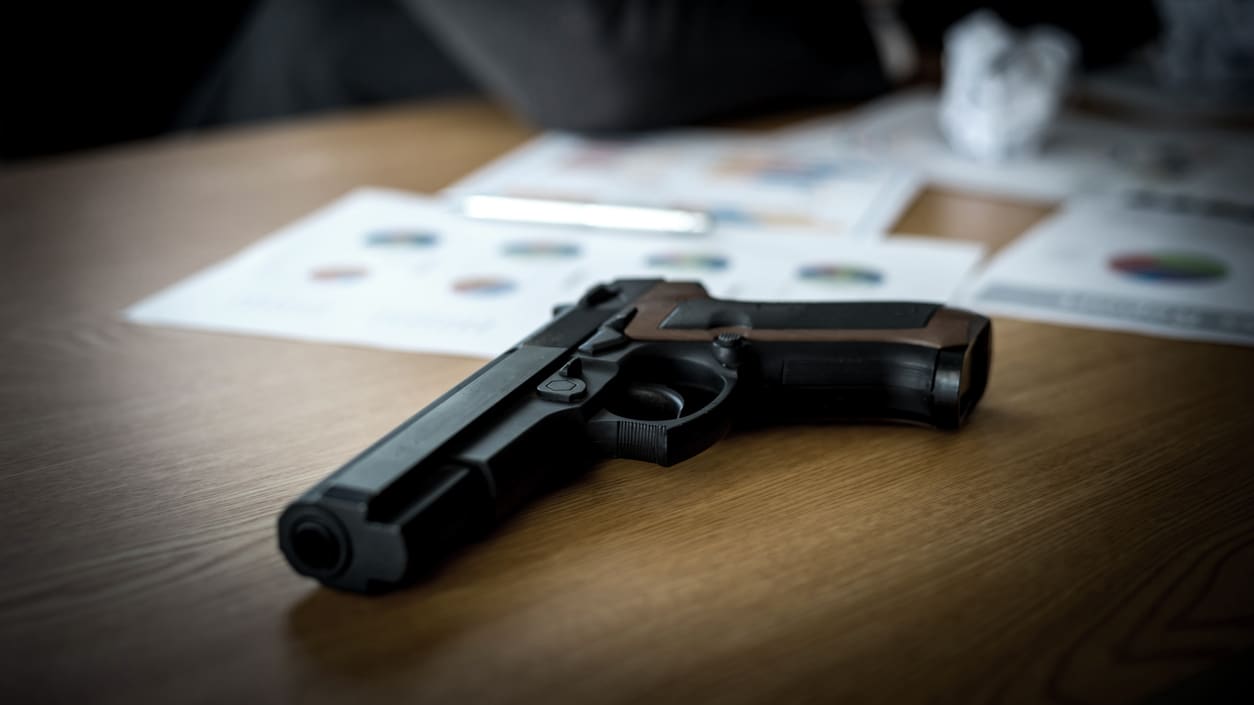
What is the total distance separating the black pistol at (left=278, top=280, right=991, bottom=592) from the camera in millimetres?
433

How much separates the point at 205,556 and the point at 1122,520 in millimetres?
383

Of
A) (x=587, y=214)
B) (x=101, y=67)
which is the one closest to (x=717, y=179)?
(x=587, y=214)

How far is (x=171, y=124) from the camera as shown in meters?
1.59

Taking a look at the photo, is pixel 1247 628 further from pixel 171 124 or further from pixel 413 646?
pixel 171 124

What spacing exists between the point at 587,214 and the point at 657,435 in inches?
16.5

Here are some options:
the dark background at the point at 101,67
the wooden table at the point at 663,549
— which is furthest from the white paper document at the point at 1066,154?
the dark background at the point at 101,67

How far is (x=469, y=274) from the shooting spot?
0.80 m

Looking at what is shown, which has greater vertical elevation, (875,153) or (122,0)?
(122,0)

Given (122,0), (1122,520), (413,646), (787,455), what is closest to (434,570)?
(413,646)

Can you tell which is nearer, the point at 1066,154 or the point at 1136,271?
the point at 1136,271

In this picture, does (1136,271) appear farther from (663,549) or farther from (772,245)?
(663,549)

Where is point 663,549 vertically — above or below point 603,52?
below

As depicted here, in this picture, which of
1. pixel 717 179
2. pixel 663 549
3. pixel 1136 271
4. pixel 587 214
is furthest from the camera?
pixel 717 179

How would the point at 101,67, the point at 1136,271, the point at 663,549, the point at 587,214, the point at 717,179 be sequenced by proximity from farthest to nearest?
the point at 101,67 < the point at 717,179 < the point at 587,214 < the point at 1136,271 < the point at 663,549
